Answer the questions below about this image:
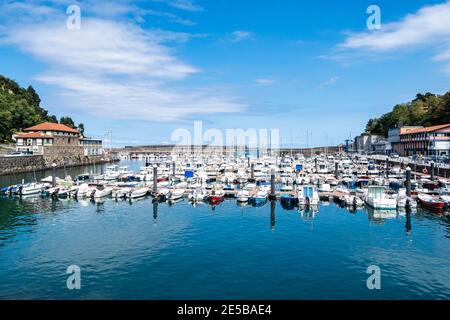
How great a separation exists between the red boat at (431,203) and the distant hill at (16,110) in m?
108

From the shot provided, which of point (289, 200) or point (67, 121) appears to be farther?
point (67, 121)

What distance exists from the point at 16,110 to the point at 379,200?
117m

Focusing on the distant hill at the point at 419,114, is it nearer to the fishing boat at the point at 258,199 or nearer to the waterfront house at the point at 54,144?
the fishing boat at the point at 258,199

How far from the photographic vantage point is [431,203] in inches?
1791

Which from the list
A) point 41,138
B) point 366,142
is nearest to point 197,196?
point 41,138

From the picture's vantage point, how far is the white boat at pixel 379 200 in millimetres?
44969

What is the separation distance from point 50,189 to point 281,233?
133 ft

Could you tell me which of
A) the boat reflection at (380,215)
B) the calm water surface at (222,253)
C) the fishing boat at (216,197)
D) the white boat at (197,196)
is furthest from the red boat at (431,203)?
the white boat at (197,196)

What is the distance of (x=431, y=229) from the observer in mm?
36219

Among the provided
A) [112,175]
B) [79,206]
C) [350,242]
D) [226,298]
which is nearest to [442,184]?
[350,242]

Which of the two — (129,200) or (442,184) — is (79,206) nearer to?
(129,200)

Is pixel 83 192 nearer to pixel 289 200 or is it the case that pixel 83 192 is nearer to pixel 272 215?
pixel 272 215

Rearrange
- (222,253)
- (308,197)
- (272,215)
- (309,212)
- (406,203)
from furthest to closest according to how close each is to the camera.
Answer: (308,197) < (406,203) < (309,212) < (272,215) < (222,253)

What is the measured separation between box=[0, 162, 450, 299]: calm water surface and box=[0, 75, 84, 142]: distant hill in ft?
247
